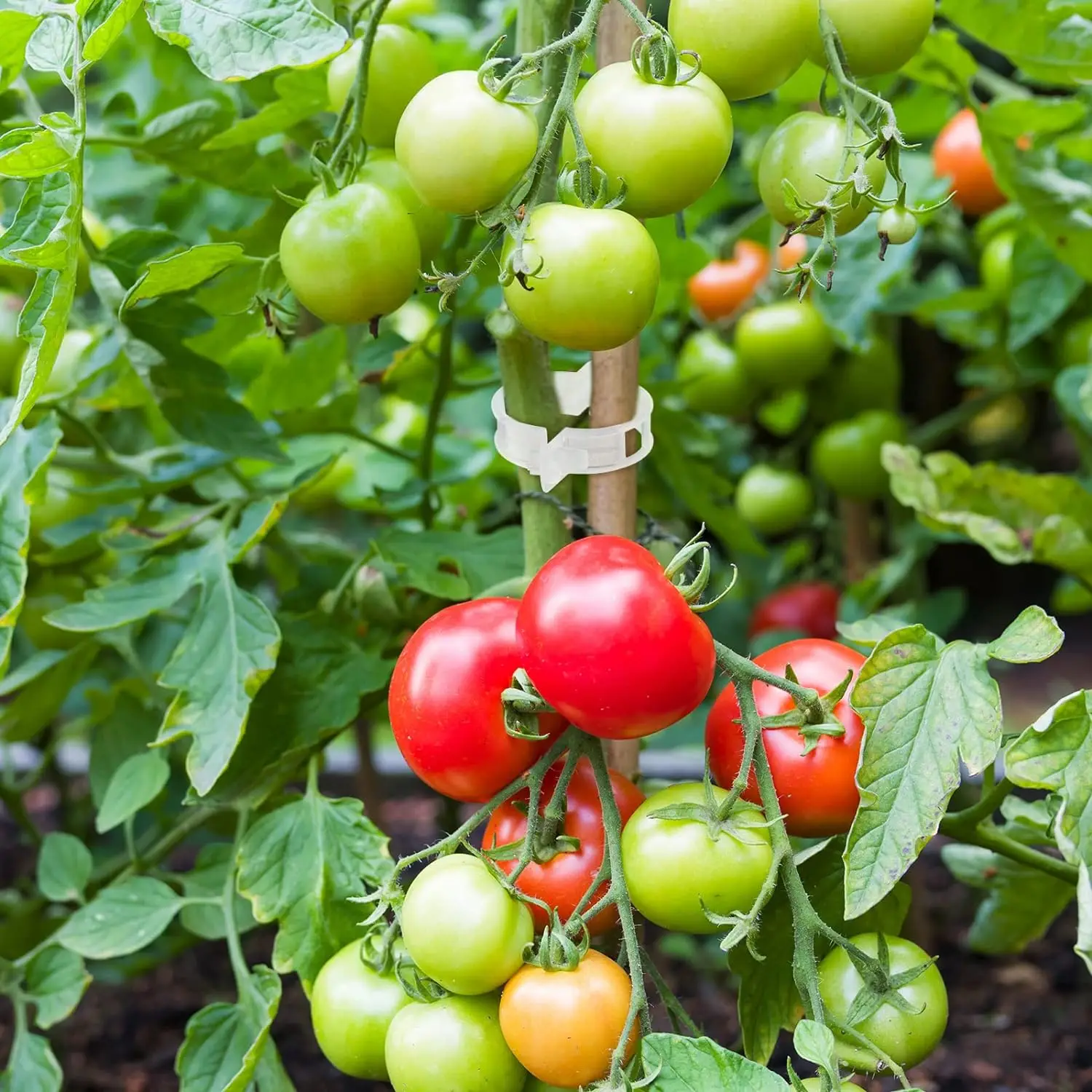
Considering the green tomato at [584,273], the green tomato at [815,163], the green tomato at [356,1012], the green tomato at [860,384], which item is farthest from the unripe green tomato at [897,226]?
the green tomato at [860,384]

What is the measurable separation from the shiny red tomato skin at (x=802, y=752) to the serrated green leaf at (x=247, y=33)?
339 millimetres

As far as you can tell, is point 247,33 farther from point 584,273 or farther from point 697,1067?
point 697,1067

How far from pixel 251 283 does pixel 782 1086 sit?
0.56 meters

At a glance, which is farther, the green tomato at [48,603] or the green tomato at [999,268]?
the green tomato at [999,268]

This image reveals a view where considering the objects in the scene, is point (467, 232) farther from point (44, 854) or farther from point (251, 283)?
point (44, 854)

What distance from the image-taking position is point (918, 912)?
3.88 feet

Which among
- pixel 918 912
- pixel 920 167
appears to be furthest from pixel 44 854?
pixel 920 167

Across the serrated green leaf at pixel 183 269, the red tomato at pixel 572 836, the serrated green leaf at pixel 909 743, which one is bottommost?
the red tomato at pixel 572 836

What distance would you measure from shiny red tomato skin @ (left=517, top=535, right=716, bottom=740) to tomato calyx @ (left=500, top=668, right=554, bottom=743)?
2 cm

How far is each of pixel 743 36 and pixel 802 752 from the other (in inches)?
12.8

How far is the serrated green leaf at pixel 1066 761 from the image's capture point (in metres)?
0.50

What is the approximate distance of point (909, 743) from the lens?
1.73ft

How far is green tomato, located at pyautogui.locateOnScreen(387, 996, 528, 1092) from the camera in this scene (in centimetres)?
51

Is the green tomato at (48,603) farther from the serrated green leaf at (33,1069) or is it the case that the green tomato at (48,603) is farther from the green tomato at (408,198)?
the green tomato at (408,198)
